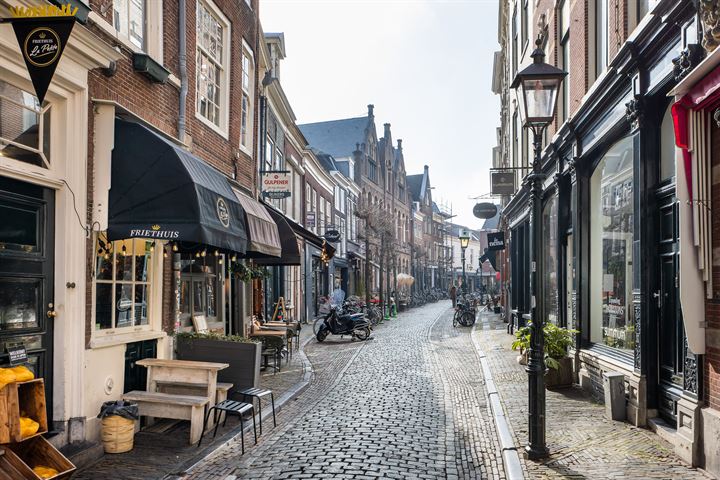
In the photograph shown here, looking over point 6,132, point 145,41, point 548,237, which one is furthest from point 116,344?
point 548,237

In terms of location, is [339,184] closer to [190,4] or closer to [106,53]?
[190,4]

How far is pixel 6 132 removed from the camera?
550 centimetres

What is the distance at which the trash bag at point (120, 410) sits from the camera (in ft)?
20.7

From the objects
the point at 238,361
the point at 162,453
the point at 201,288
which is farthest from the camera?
the point at 201,288

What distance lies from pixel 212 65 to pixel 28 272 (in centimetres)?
605

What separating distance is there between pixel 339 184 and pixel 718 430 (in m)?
29.9

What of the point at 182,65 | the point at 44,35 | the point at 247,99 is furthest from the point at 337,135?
the point at 44,35

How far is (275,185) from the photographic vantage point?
1549cm

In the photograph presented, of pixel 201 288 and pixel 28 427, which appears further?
pixel 201 288

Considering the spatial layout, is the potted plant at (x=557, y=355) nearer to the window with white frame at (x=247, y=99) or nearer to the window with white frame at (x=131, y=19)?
the window with white frame at (x=247, y=99)

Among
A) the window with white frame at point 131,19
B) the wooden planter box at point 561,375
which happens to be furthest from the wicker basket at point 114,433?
the wooden planter box at point 561,375

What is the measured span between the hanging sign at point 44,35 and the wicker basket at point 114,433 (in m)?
3.43

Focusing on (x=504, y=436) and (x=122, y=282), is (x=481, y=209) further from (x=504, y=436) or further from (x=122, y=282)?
(x=122, y=282)

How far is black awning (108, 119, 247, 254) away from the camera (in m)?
6.67
